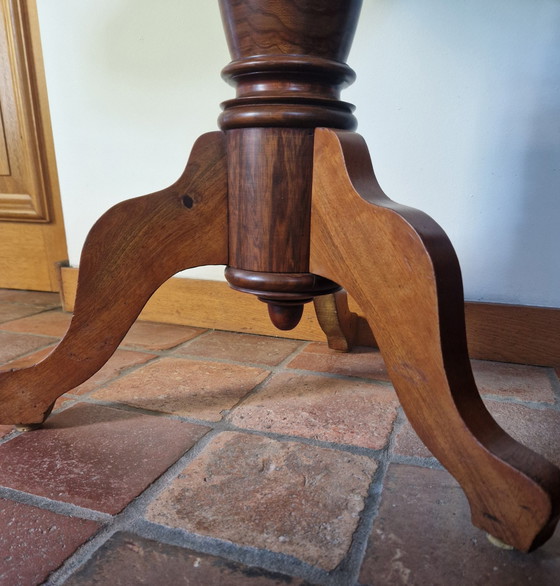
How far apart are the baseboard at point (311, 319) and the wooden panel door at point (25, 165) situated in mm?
296

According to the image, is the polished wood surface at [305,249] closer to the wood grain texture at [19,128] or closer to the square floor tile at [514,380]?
the square floor tile at [514,380]

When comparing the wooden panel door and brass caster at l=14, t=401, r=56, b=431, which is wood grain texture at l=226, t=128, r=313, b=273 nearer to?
brass caster at l=14, t=401, r=56, b=431

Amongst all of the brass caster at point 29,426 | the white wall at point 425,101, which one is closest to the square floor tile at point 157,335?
the white wall at point 425,101

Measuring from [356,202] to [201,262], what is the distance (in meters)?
0.22

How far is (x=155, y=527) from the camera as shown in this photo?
483mm

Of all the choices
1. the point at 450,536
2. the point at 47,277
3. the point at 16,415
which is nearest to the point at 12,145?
the point at 47,277

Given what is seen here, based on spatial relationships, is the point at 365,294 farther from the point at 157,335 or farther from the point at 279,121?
the point at 157,335

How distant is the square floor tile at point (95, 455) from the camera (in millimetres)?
539

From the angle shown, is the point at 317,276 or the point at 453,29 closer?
the point at 317,276

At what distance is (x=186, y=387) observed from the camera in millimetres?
833

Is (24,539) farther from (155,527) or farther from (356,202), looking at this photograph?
(356,202)

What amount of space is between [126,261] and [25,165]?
108 cm

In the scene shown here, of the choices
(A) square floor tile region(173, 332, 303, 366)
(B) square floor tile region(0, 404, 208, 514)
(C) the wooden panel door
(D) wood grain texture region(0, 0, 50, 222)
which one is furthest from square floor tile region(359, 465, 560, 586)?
(D) wood grain texture region(0, 0, 50, 222)

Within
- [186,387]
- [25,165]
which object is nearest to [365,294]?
[186,387]
